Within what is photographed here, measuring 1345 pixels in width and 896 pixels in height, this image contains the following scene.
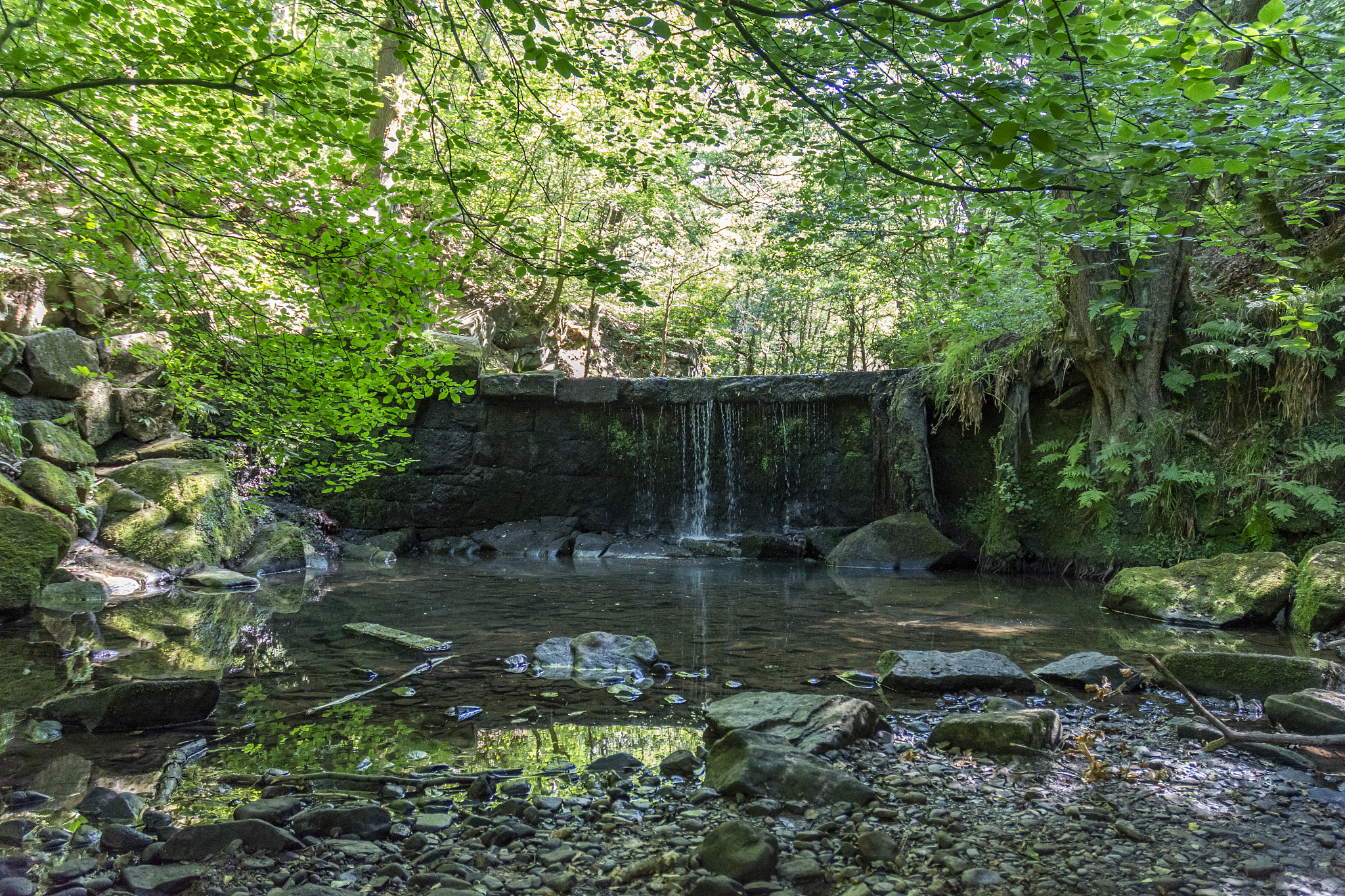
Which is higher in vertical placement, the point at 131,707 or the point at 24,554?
the point at 24,554

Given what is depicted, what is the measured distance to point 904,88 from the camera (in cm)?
343

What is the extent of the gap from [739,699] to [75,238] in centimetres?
477

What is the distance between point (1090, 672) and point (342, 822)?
14.1 feet

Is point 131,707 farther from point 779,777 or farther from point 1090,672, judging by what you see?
point 1090,672

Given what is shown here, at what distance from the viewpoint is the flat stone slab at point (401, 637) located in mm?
5738

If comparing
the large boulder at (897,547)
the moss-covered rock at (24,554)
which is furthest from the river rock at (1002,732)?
the large boulder at (897,547)

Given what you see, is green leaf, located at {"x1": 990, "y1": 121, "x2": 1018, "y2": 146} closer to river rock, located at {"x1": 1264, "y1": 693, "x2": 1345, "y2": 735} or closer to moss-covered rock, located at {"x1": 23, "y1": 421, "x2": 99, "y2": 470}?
river rock, located at {"x1": 1264, "y1": 693, "x2": 1345, "y2": 735}

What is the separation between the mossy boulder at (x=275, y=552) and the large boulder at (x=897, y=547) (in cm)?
880

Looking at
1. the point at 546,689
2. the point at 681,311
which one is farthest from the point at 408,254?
the point at 681,311

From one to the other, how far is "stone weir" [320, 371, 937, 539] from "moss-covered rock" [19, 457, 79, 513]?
270 inches

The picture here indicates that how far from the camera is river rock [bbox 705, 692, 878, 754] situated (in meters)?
3.51

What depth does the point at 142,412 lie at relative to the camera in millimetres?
10898

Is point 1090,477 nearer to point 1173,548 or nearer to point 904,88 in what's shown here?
point 1173,548

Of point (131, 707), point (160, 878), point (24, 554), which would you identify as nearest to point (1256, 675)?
point (160, 878)
